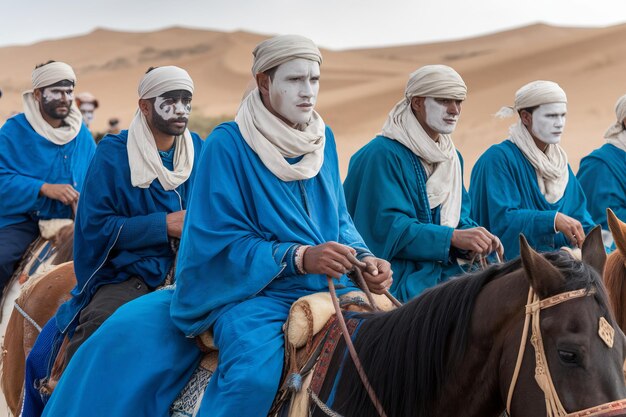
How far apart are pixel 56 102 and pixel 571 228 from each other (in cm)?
467

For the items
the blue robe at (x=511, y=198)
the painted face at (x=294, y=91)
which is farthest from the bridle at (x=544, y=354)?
the blue robe at (x=511, y=198)

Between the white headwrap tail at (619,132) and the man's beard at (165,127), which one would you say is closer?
the man's beard at (165,127)

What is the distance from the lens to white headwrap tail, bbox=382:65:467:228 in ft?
22.9

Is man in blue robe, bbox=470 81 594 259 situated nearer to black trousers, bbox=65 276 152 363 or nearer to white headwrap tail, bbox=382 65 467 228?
white headwrap tail, bbox=382 65 467 228

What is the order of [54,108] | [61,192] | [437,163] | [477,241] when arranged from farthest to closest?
[54,108] → [61,192] → [437,163] → [477,241]

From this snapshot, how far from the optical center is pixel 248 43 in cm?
7350

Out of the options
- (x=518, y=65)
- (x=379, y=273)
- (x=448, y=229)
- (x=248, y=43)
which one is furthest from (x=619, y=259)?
(x=248, y=43)

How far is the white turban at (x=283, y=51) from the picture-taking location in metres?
4.86

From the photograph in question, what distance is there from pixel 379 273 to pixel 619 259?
232 cm

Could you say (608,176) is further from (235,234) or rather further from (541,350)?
(541,350)

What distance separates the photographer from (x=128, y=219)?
6578 millimetres

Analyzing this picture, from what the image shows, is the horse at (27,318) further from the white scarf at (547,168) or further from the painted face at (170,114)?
the white scarf at (547,168)

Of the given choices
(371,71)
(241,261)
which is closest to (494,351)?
(241,261)

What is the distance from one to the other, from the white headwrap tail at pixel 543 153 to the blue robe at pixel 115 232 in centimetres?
293
